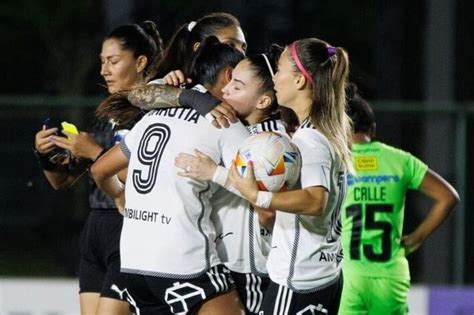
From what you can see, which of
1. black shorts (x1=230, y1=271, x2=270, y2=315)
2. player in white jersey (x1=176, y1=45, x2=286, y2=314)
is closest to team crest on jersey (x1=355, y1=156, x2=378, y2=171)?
player in white jersey (x1=176, y1=45, x2=286, y2=314)

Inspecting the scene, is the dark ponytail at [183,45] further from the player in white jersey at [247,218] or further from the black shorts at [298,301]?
the black shorts at [298,301]

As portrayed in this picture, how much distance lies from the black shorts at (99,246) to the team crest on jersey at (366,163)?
5.95 feet

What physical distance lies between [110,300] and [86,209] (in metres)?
6.22

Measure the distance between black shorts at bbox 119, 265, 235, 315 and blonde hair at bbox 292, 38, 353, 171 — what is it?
0.72 meters

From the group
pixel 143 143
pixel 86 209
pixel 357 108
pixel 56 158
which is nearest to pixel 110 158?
pixel 143 143

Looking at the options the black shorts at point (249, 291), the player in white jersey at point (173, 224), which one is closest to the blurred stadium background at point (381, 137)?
the black shorts at point (249, 291)

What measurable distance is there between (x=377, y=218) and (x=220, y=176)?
2.74 metres

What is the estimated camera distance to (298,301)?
19.6ft

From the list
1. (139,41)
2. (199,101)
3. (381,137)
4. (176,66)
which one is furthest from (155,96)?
(381,137)

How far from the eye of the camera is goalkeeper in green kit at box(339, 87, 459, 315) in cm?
837

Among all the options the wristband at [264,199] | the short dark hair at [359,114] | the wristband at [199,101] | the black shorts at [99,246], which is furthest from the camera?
the short dark hair at [359,114]

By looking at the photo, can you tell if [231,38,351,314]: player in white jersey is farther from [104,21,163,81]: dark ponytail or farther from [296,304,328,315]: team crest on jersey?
[104,21,163,81]: dark ponytail

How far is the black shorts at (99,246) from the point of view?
719 centimetres

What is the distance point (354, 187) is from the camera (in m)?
8.54
